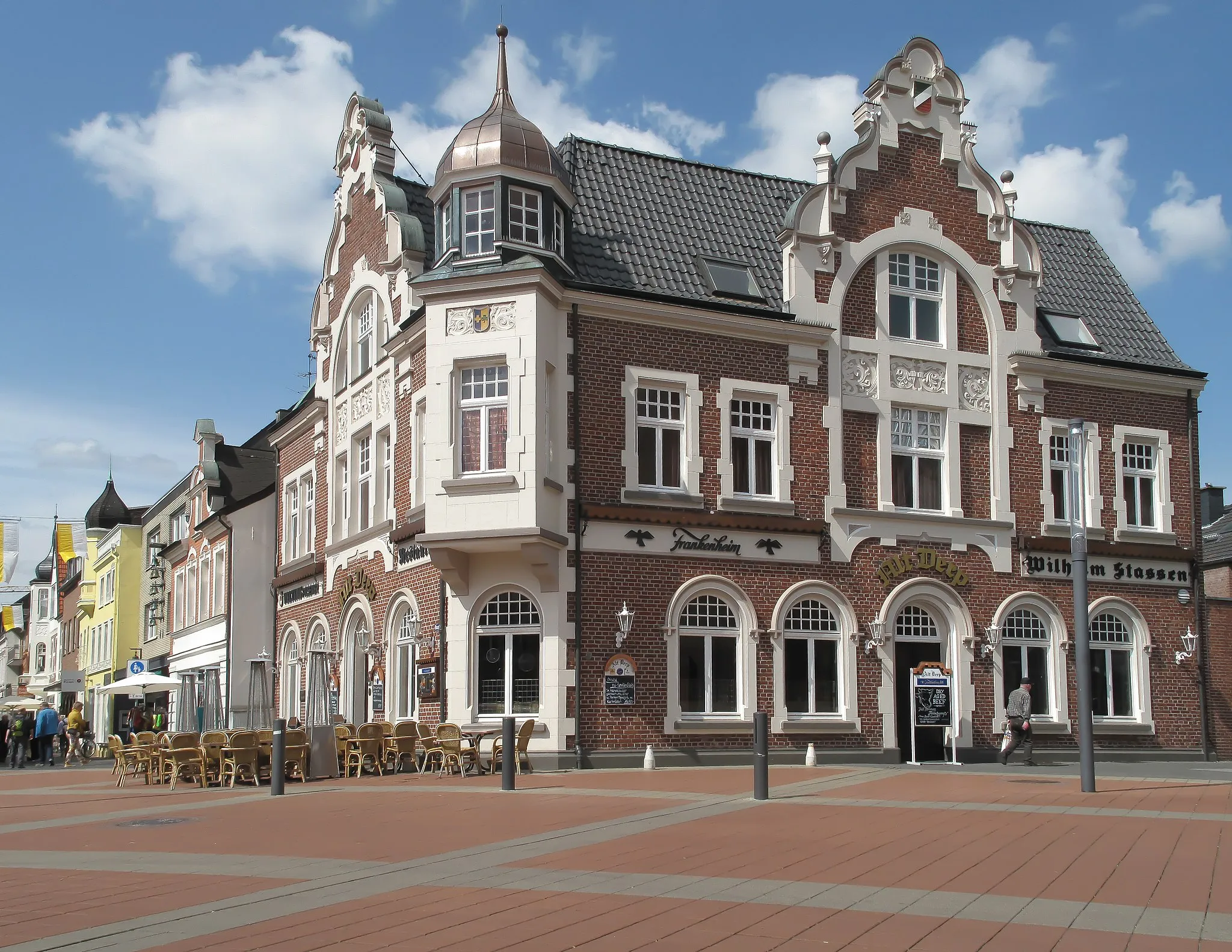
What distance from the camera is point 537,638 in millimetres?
22453

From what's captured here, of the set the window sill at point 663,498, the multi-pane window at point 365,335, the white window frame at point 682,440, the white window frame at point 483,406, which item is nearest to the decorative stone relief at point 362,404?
the multi-pane window at point 365,335

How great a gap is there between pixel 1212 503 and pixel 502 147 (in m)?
28.7

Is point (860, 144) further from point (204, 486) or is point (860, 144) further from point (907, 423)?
point (204, 486)

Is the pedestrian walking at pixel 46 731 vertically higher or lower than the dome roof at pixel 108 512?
lower

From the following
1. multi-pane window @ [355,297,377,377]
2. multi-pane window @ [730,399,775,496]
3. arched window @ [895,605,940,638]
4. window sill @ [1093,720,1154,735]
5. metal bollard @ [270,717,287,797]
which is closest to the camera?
metal bollard @ [270,717,287,797]

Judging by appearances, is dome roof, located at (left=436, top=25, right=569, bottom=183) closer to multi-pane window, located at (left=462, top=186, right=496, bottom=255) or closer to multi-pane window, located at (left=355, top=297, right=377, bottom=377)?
multi-pane window, located at (left=462, top=186, right=496, bottom=255)

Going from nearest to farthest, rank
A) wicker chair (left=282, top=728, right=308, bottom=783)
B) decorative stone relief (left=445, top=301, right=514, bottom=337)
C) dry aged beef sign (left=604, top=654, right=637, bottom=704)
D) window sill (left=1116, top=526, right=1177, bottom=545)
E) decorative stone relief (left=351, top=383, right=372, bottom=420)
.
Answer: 1. wicker chair (left=282, top=728, right=308, bottom=783)
2. decorative stone relief (left=445, top=301, right=514, bottom=337)
3. dry aged beef sign (left=604, top=654, right=637, bottom=704)
4. window sill (left=1116, top=526, right=1177, bottom=545)
5. decorative stone relief (left=351, top=383, right=372, bottom=420)

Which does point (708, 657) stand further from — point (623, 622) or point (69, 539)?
point (69, 539)

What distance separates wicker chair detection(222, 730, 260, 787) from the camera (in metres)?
20.3

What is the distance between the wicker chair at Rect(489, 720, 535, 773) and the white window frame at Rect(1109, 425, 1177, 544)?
1352 cm

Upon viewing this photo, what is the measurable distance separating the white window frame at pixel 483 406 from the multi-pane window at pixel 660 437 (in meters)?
2.66

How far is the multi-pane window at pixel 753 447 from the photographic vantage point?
24266mm

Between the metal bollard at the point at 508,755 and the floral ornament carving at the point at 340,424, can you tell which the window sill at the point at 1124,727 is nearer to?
the metal bollard at the point at 508,755

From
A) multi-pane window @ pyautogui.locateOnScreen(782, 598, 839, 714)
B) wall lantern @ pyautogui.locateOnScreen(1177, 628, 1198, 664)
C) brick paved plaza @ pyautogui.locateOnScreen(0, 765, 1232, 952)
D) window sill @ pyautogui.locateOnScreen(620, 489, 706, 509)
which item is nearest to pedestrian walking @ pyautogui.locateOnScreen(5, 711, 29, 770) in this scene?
brick paved plaza @ pyautogui.locateOnScreen(0, 765, 1232, 952)
